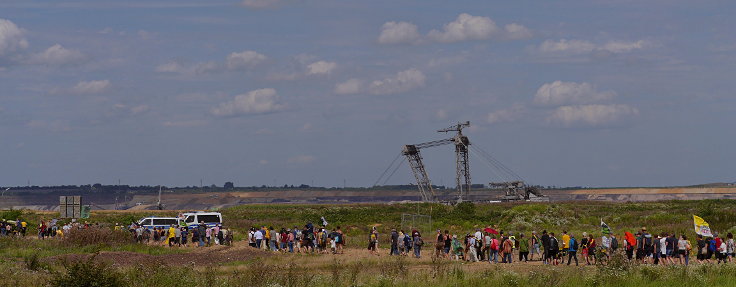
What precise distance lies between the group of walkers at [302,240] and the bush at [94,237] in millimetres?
6322

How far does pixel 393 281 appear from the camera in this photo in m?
25.7

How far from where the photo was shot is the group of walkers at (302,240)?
43.0m

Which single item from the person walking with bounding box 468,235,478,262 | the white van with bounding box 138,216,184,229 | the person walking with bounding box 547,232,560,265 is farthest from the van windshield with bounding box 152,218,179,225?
the person walking with bounding box 547,232,560,265

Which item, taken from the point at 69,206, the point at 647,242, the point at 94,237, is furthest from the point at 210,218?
the point at 647,242

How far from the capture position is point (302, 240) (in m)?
43.8

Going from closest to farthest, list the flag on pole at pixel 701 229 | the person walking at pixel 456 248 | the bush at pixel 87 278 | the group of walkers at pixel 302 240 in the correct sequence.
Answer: the bush at pixel 87 278, the flag on pole at pixel 701 229, the person walking at pixel 456 248, the group of walkers at pixel 302 240

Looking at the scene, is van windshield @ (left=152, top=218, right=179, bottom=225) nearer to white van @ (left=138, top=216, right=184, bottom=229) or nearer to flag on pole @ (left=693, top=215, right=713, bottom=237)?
white van @ (left=138, top=216, right=184, bottom=229)

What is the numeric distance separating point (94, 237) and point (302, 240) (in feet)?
33.0

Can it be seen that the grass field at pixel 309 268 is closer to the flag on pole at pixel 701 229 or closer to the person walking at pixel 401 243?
the person walking at pixel 401 243

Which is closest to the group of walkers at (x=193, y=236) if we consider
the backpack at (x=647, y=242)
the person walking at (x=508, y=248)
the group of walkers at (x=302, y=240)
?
the group of walkers at (x=302, y=240)

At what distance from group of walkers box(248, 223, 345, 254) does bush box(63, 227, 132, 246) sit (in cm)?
632

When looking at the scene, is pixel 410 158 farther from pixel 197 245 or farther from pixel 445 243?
pixel 445 243

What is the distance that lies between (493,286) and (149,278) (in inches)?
352

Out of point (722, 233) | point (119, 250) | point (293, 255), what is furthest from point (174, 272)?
point (722, 233)
